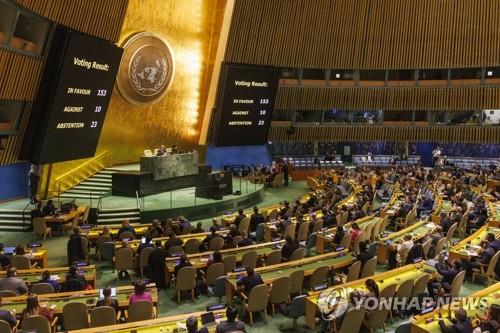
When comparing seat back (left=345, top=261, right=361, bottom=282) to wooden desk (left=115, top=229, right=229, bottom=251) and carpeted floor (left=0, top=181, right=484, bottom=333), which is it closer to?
carpeted floor (left=0, top=181, right=484, bottom=333)

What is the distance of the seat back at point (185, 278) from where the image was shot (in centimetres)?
890

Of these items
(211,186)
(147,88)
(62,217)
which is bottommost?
(62,217)

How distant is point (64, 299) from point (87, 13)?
972 centimetres

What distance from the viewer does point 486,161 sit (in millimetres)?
28391

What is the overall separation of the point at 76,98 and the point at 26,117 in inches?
58.9

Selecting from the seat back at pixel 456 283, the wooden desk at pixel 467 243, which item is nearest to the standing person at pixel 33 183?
the wooden desk at pixel 467 243

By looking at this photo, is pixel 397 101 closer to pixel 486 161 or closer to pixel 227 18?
pixel 486 161

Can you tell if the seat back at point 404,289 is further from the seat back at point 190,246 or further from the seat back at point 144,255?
the seat back at point 144,255

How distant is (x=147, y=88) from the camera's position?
21.6 meters

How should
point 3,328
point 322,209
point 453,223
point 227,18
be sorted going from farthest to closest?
point 227,18 → point 322,209 → point 453,223 → point 3,328

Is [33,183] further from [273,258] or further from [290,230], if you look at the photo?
[273,258]

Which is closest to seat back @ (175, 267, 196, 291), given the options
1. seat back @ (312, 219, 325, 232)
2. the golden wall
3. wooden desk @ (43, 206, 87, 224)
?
seat back @ (312, 219, 325, 232)

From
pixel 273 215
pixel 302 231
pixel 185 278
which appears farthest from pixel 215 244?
pixel 273 215

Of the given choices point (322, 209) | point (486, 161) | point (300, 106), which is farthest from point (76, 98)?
point (486, 161)
